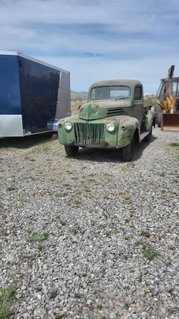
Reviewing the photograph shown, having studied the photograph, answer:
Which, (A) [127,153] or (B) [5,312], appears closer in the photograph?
(B) [5,312]

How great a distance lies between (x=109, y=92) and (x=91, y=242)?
21.4 ft

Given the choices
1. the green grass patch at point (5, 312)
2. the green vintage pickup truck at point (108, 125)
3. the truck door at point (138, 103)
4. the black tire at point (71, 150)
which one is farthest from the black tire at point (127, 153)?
the green grass patch at point (5, 312)

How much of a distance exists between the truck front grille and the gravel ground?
2.95 feet

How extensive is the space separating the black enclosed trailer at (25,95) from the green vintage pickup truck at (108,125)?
6.70 ft

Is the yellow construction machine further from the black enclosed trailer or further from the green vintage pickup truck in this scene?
the green vintage pickup truck

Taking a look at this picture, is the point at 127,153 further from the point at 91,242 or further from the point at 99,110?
the point at 91,242

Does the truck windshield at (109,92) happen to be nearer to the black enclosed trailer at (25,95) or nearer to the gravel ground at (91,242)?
the black enclosed trailer at (25,95)

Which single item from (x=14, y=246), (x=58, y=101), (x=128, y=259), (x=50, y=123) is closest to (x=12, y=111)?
(x=50, y=123)

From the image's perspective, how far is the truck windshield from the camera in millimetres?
9477

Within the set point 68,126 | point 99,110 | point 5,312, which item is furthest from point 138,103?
point 5,312

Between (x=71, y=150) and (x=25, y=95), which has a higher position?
(x=25, y=95)

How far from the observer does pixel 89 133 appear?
8.03 meters

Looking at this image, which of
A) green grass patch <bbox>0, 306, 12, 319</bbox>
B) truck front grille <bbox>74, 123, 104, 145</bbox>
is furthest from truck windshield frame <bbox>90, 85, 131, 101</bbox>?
green grass patch <bbox>0, 306, 12, 319</bbox>

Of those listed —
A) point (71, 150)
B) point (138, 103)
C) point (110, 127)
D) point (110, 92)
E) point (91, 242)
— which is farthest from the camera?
point (138, 103)
